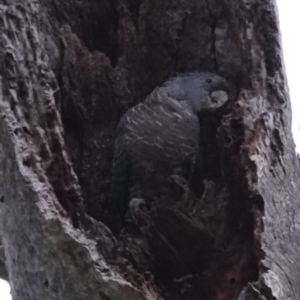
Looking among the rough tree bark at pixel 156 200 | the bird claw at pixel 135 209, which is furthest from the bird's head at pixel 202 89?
the bird claw at pixel 135 209

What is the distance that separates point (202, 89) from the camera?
206 centimetres

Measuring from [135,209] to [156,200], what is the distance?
0.13 metres

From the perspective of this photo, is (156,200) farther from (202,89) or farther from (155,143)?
(202,89)

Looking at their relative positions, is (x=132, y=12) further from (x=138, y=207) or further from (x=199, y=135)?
(x=138, y=207)

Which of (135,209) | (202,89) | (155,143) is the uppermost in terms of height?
(202,89)

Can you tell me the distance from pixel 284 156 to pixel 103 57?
83 cm

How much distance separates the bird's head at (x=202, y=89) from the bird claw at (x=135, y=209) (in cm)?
41

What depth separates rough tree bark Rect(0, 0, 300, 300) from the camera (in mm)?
1387

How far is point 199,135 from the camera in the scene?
2.07m

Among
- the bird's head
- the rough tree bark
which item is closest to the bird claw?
the rough tree bark

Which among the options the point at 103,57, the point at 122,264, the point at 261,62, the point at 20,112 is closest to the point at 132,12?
the point at 103,57

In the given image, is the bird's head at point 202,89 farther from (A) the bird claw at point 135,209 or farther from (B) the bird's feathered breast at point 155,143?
(A) the bird claw at point 135,209

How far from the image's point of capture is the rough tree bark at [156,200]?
1.39 m

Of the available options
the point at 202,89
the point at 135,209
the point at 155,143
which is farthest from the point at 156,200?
the point at 202,89
